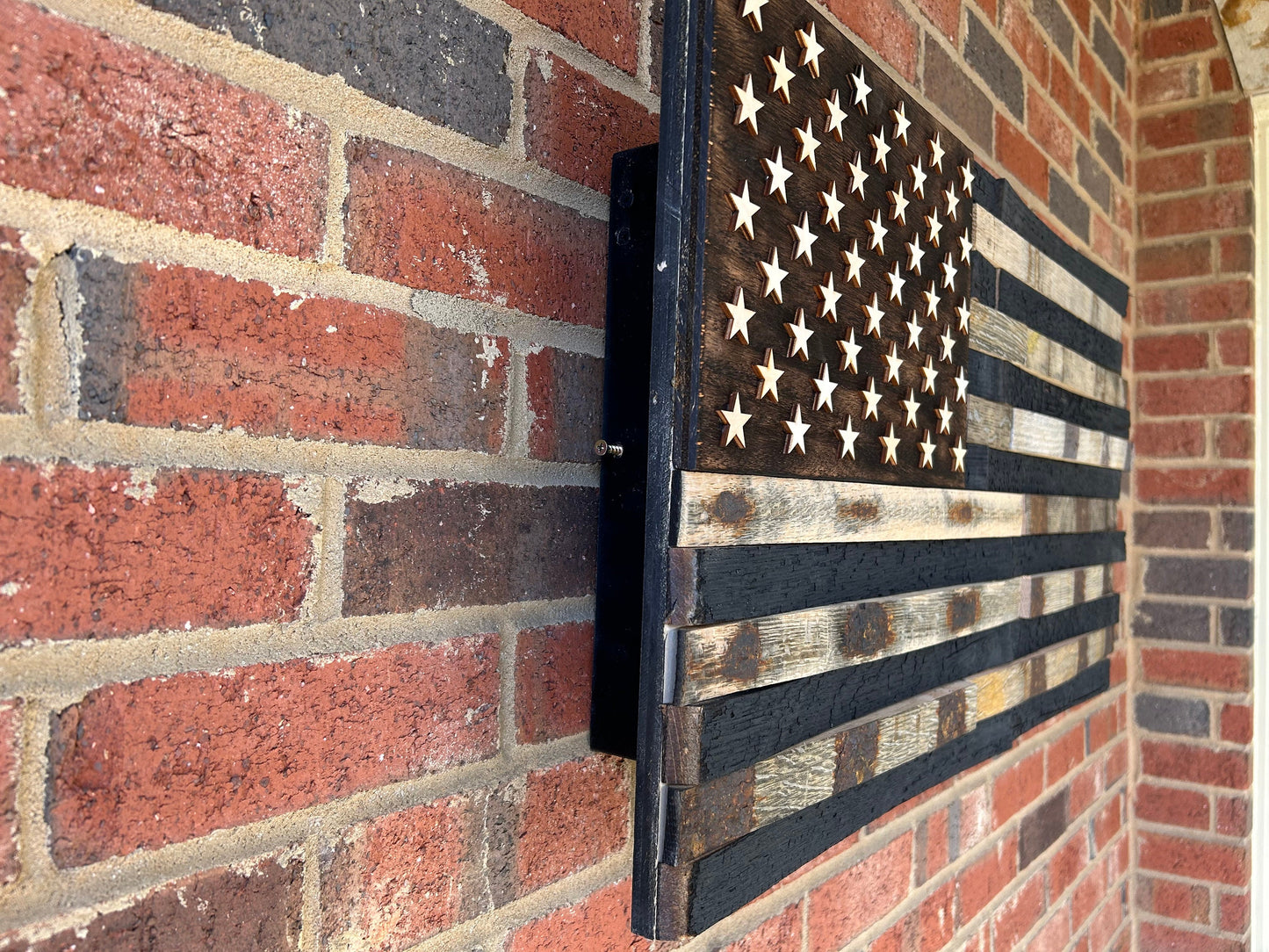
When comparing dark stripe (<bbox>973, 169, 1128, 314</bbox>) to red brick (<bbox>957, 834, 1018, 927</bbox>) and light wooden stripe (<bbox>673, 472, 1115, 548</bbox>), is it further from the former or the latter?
red brick (<bbox>957, 834, 1018, 927</bbox>)

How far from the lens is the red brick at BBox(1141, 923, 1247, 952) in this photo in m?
1.78

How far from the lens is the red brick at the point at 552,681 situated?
23.6 inches

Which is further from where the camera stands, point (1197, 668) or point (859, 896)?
point (1197, 668)

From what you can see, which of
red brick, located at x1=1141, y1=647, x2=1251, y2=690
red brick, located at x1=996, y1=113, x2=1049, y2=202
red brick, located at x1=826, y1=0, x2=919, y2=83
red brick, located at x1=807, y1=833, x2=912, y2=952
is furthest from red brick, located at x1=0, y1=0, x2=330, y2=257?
red brick, located at x1=1141, y1=647, x2=1251, y2=690

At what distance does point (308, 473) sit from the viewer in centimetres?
48

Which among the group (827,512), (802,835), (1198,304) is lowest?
(802,835)

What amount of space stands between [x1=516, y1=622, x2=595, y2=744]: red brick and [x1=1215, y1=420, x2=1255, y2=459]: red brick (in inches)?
64.6

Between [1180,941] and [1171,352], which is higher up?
[1171,352]

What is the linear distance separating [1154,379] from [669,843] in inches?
69.0

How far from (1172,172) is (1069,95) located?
1.58 ft

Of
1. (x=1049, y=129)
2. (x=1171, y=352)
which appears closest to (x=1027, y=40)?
(x=1049, y=129)

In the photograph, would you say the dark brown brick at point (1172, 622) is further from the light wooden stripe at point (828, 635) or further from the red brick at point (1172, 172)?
the light wooden stripe at point (828, 635)

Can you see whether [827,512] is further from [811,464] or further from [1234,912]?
[1234,912]

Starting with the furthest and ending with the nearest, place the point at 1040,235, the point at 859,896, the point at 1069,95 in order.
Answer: the point at 1069,95 → the point at 1040,235 → the point at 859,896
